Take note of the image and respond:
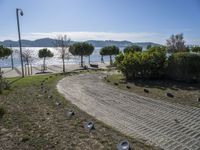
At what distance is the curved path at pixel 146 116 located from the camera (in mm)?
5789

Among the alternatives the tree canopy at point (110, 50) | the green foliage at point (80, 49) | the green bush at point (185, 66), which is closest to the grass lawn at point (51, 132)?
the green bush at point (185, 66)

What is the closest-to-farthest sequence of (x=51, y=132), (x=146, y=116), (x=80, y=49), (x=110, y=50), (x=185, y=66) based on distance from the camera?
(x=51, y=132) → (x=146, y=116) → (x=185, y=66) → (x=80, y=49) → (x=110, y=50)

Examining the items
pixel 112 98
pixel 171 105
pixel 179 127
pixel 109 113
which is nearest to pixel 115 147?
pixel 179 127

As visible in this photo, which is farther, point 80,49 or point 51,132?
point 80,49

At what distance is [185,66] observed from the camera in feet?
46.3

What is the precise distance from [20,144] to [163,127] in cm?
383

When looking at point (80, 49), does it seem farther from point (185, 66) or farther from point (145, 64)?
point (185, 66)

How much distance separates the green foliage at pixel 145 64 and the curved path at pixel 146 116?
5026mm

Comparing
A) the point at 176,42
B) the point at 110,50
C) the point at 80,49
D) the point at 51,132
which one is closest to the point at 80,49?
the point at 80,49

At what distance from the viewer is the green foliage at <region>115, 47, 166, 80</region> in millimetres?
15883

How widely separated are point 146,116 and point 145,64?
27.9ft

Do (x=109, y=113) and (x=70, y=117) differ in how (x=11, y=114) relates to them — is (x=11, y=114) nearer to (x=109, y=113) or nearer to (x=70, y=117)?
(x=70, y=117)

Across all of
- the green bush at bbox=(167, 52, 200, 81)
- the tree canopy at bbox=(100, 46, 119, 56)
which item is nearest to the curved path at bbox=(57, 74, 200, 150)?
the green bush at bbox=(167, 52, 200, 81)

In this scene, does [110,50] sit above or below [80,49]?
below
